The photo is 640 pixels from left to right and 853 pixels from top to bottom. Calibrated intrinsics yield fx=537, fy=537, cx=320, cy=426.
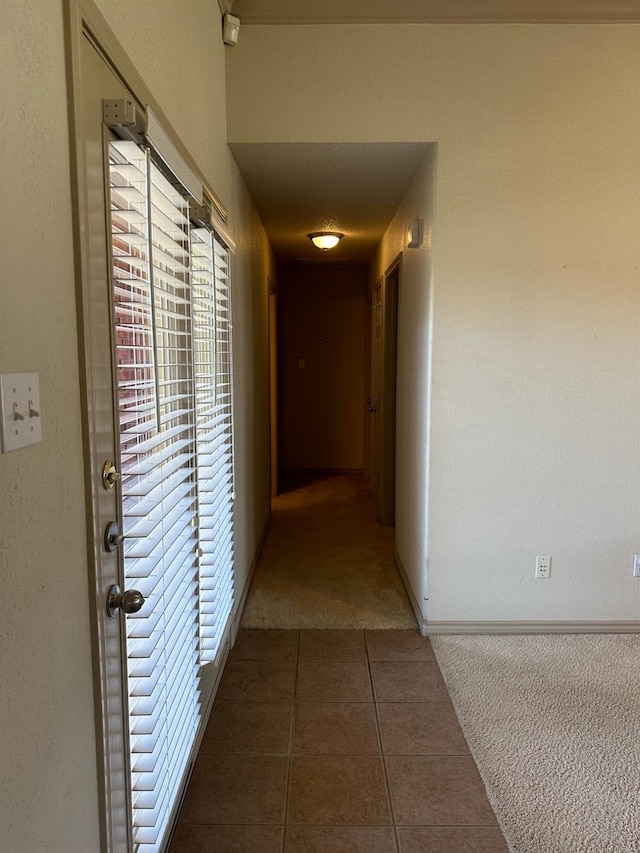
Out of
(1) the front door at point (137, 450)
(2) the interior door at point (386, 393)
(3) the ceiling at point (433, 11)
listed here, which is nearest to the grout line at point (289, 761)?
(1) the front door at point (137, 450)

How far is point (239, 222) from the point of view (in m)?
2.80

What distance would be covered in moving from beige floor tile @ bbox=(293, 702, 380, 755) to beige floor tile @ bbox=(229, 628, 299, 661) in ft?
1.23

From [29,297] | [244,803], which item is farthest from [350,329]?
[29,297]

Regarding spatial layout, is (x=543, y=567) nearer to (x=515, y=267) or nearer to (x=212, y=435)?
(x=515, y=267)

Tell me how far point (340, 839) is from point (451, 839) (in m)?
0.32

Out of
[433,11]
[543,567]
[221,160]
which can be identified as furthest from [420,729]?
[433,11]

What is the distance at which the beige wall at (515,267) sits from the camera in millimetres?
2422

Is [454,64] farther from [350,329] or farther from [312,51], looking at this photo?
[350,329]

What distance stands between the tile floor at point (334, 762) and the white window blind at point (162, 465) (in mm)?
220

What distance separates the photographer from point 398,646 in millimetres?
2588

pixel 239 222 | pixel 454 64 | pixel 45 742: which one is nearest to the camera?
pixel 45 742

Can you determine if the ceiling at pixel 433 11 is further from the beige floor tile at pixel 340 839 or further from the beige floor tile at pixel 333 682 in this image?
the beige floor tile at pixel 340 839

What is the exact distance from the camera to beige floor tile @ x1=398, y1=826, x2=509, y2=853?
4.95 feet

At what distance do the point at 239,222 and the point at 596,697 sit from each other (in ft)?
8.96
